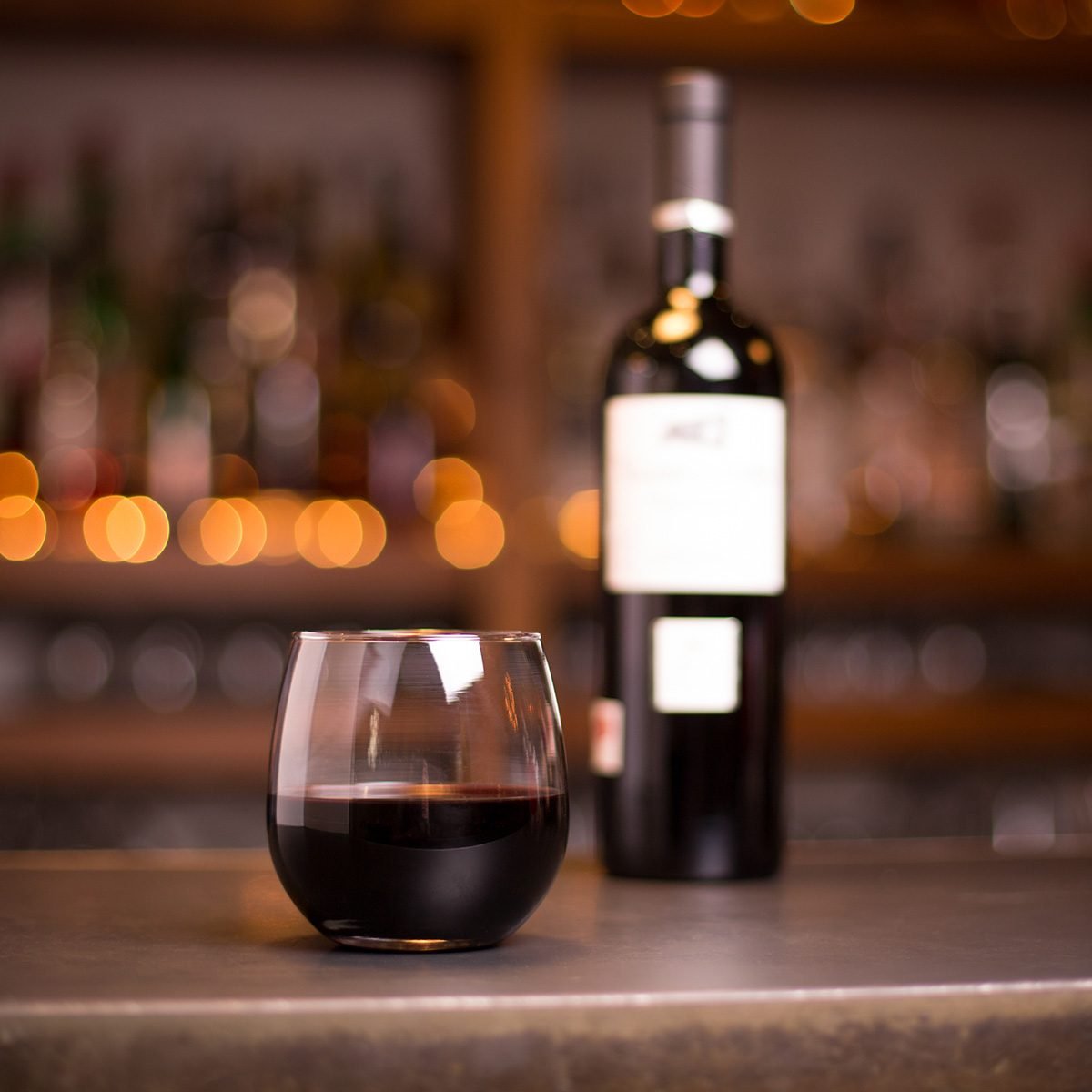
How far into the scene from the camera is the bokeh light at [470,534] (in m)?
1.68

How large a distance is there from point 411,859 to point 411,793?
0.07 feet

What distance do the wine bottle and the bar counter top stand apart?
0.15 m

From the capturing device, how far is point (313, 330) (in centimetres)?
179

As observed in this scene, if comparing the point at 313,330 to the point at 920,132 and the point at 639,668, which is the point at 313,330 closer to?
the point at 920,132

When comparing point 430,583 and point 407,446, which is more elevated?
point 407,446

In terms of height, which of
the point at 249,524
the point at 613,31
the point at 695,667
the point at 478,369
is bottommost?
the point at 695,667

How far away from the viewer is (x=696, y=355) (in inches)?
29.4

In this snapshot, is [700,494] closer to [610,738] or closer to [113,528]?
[610,738]

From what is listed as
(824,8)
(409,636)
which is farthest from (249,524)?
(409,636)

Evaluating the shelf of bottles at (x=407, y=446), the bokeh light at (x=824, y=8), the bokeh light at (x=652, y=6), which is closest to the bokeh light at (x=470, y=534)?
the shelf of bottles at (x=407, y=446)

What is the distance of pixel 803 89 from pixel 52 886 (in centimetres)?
152

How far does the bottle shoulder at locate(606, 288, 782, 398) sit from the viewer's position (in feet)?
2.44

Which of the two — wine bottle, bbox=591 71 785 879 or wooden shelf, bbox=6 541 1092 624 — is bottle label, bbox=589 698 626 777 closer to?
wine bottle, bbox=591 71 785 879

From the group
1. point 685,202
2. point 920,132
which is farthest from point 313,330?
point 685,202
